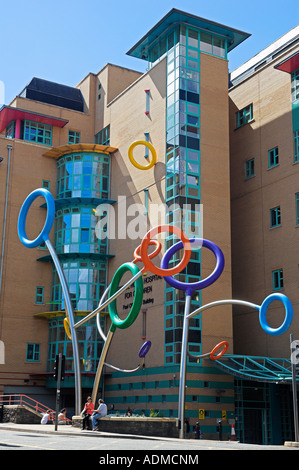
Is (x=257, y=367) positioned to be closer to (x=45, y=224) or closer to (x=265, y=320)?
(x=265, y=320)

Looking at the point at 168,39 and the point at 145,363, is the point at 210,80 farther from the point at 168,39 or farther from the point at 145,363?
the point at 145,363

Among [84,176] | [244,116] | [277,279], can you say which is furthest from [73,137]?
[277,279]

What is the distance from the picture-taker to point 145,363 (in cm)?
3903

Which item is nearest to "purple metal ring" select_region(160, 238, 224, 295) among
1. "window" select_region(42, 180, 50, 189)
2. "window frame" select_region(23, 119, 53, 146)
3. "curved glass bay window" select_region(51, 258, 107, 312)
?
"curved glass bay window" select_region(51, 258, 107, 312)

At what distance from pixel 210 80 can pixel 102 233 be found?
1318 centimetres

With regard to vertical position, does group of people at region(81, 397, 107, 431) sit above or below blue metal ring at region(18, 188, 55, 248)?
below

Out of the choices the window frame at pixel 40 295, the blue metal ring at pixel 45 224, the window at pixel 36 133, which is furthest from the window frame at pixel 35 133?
the blue metal ring at pixel 45 224

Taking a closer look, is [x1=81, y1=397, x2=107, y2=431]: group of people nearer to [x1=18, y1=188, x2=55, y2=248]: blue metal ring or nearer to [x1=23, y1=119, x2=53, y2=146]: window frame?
[x1=18, y1=188, x2=55, y2=248]: blue metal ring

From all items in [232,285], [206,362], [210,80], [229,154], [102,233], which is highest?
[210,80]

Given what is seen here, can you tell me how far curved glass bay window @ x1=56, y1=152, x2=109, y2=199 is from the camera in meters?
47.0

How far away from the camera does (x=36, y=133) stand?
51.7m

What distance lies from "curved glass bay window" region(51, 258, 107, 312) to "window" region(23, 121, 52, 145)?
38.6 feet

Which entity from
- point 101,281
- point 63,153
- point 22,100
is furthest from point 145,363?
point 22,100

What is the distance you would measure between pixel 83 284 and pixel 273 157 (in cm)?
1566
